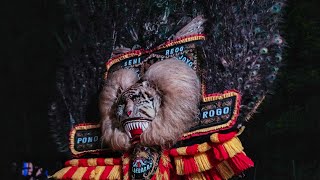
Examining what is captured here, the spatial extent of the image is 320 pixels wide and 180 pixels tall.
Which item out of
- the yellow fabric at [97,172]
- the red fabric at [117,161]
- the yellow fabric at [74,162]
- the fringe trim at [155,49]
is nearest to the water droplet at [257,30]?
the fringe trim at [155,49]

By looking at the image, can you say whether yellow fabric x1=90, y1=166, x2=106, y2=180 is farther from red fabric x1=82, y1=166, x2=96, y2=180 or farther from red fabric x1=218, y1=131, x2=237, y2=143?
red fabric x1=218, y1=131, x2=237, y2=143

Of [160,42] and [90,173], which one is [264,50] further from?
[90,173]

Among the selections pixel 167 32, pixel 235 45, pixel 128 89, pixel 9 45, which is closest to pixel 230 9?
pixel 235 45

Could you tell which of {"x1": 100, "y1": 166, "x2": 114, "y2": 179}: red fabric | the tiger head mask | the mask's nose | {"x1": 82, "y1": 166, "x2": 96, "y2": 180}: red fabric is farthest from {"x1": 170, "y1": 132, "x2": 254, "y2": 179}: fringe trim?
{"x1": 82, "y1": 166, "x2": 96, "y2": 180}: red fabric

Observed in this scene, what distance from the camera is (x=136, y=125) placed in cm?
308

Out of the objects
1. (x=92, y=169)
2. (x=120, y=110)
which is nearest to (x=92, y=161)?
(x=92, y=169)

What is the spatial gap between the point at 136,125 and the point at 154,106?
14 cm

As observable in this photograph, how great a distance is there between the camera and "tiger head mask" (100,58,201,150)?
3.00 m

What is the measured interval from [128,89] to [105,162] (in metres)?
0.42

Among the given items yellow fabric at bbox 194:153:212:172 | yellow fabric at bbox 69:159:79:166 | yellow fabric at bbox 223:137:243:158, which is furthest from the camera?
yellow fabric at bbox 69:159:79:166

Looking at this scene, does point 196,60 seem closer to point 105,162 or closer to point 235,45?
point 235,45

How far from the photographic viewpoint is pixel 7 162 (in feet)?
13.2

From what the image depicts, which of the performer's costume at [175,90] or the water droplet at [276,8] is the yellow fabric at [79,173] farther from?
the water droplet at [276,8]

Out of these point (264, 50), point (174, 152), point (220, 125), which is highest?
point (264, 50)
